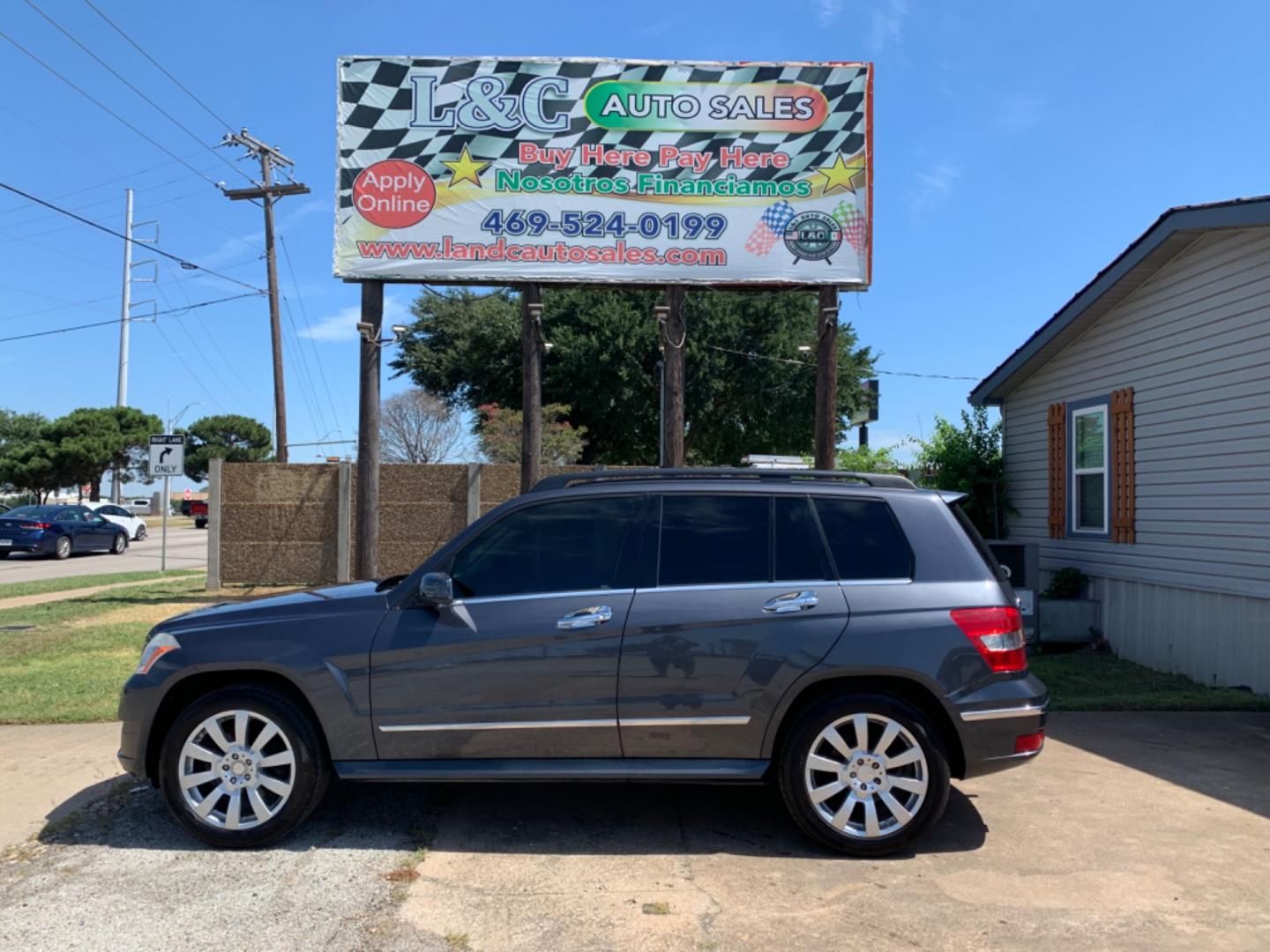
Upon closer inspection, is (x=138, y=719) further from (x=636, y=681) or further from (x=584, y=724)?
(x=636, y=681)

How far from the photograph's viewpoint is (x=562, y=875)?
14.2 ft

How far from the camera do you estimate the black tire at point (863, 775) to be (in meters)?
4.49

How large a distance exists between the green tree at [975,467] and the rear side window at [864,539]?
8.23m

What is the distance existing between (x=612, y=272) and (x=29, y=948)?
889 centimetres

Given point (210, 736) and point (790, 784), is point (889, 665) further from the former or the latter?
point (210, 736)

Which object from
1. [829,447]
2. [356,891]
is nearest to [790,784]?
[356,891]

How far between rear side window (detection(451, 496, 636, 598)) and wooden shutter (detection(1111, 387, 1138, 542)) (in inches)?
283

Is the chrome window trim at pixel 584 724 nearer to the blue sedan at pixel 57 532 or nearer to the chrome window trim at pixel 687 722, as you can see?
the chrome window trim at pixel 687 722

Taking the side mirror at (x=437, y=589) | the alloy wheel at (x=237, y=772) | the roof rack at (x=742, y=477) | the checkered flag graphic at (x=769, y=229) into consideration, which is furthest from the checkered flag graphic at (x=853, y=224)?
the alloy wheel at (x=237, y=772)

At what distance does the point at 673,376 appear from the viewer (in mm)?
11203

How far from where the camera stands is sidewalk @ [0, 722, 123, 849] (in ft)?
16.6

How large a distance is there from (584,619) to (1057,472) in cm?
850

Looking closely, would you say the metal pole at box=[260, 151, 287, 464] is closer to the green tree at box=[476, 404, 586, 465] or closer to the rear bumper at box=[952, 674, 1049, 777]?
the green tree at box=[476, 404, 586, 465]

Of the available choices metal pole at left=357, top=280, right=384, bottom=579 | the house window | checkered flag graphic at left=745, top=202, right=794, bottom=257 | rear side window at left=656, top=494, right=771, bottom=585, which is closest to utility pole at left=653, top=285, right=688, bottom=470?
checkered flag graphic at left=745, top=202, right=794, bottom=257
